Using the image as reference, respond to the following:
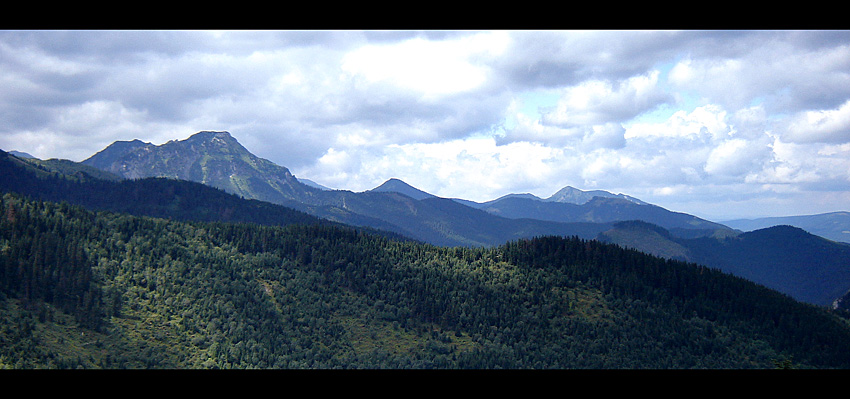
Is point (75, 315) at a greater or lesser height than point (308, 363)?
greater

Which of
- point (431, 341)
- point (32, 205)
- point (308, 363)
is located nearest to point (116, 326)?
point (308, 363)

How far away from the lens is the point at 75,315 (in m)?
154

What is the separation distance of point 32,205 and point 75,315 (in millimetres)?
66839
